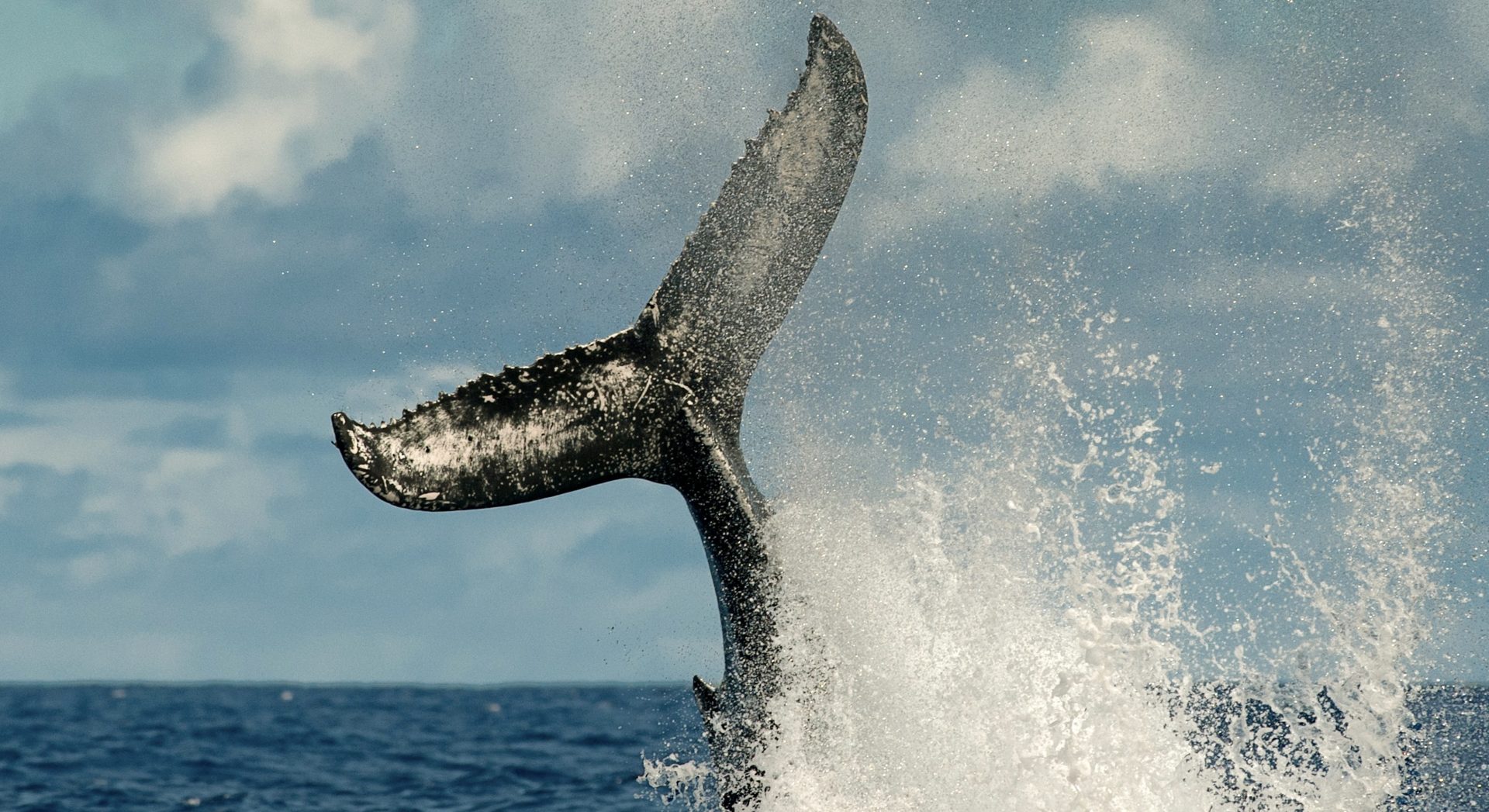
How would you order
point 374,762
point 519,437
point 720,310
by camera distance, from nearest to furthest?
point 519,437
point 720,310
point 374,762

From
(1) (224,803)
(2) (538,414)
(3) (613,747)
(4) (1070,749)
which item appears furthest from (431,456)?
(3) (613,747)

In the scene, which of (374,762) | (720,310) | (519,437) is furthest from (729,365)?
(374,762)

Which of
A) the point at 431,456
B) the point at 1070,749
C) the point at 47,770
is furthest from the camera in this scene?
the point at 47,770

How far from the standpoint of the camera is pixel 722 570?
361 inches

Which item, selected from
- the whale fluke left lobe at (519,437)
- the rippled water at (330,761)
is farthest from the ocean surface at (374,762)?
the whale fluke left lobe at (519,437)

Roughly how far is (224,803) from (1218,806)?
59.1ft

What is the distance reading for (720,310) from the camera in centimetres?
937

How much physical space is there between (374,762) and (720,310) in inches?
1096

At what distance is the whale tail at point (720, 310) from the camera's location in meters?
9.08

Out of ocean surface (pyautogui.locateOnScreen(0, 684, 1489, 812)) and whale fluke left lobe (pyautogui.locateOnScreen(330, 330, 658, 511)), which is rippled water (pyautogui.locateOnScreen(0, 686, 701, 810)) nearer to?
ocean surface (pyautogui.locateOnScreen(0, 684, 1489, 812))

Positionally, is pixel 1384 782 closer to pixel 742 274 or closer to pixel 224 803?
pixel 742 274

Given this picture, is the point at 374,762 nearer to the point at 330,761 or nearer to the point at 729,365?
the point at 330,761

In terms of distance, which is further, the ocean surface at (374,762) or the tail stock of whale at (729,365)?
the ocean surface at (374,762)

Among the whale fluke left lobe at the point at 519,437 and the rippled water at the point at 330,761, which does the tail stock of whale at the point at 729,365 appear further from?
the rippled water at the point at 330,761
